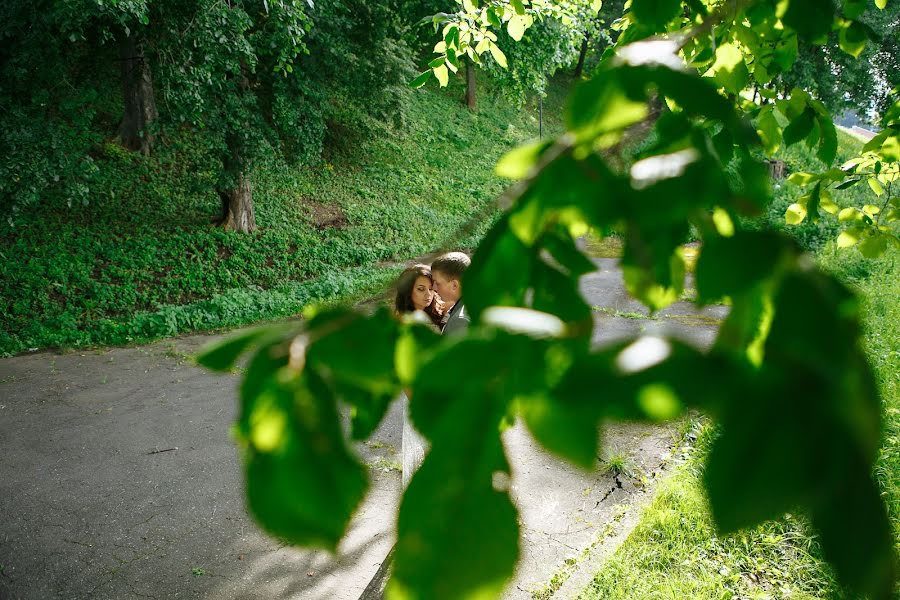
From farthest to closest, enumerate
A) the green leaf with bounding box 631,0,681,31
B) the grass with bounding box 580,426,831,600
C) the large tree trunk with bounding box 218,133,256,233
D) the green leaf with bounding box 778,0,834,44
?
the large tree trunk with bounding box 218,133,256,233
the grass with bounding box 580,426,831,600
the green leaf with bounding box 631,0,681,31
the green leaf with bounding box 778,0,834,44

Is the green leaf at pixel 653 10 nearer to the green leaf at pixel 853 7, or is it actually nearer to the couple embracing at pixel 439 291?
the couple embracing at pixel 439 291

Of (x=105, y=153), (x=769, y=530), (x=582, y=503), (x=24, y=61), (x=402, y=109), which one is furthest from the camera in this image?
(x=402, y=109)

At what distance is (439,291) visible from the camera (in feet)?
6.09

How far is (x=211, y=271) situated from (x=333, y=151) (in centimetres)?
714

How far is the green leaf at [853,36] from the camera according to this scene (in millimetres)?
1793

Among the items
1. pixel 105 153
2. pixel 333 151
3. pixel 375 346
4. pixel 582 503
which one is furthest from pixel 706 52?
pixel 333 151

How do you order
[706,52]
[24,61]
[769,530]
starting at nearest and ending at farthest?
1. [706,52]
2. [769,530]
3. [24,61]

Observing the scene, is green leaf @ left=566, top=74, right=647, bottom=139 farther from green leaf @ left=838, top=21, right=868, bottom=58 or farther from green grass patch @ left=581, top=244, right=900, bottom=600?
green grass patch @ left=581, top=244, right=900, bottom=600

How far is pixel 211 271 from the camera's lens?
10.8 metres

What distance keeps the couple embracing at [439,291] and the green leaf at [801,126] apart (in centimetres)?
113

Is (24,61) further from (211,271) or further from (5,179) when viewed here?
(211,271)

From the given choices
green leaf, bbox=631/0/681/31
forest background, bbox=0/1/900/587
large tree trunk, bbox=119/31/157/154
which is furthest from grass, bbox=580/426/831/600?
large tree trunk, bbox=119/31/157/154

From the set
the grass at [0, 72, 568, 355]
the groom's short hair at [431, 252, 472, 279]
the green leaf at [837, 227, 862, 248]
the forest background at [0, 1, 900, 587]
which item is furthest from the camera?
the grass at [0, 72, 568, 355]

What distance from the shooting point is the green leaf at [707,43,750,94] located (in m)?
1.86
